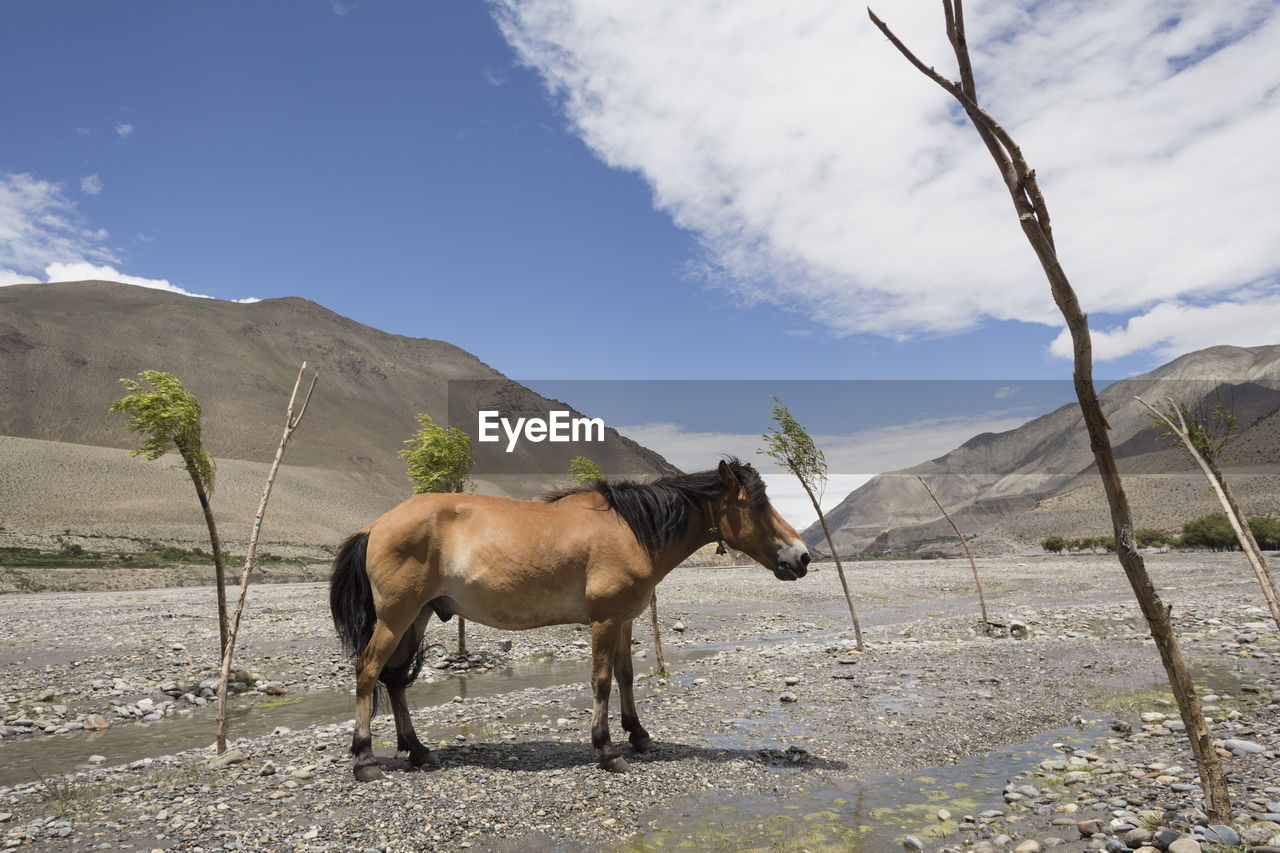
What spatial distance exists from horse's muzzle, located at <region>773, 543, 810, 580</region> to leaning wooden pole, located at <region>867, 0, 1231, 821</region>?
3.29 metres

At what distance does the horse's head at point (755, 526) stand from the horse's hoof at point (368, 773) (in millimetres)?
4621

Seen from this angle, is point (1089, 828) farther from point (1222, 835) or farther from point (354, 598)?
point (354, 598)

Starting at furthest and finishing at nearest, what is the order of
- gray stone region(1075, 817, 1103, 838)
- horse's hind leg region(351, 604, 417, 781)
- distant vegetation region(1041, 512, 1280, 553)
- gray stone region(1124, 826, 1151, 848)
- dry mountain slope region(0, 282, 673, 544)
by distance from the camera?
dry mountain slope region(0, 282, 673, 544) < distant vegetation region(1041, 512, 1280, 553) < horse's hind leg region(351, 604, 417, 781) < gray stone region(1075, 817, 1103, 838) < gray stone region(1124, 826, 1151, 848)

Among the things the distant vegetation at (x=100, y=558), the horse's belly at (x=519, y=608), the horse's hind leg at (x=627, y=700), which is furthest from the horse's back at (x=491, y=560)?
the distant vegetation at (x=100, y=558)

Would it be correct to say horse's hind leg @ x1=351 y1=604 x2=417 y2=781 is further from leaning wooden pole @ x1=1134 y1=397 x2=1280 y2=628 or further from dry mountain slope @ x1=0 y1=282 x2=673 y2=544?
dry mountain slope @ x1=0 y1=282 x2=673 y2=544

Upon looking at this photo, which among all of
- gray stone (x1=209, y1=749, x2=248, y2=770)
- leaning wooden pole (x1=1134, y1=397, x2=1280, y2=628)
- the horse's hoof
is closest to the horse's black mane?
the horse's hoof

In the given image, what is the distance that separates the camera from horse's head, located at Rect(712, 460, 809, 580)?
848 cm

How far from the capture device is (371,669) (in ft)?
25.8

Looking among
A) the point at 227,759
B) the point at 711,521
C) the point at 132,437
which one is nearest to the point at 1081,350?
the point at 711,521

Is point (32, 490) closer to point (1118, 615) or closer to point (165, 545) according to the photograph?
point (165, 545)

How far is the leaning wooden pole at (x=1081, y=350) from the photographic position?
5203 millimetres

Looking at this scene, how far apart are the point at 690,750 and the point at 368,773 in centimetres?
370

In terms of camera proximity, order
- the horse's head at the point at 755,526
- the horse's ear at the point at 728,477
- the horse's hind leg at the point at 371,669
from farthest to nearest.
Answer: the horse's ear at the point at 728,477
the horse's head at the point at 755,526
the horse's hind leg at the point at 371,669

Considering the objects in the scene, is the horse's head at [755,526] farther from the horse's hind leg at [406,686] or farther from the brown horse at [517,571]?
the horse's hind leg at [406,686]
